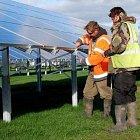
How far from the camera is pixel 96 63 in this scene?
8.60m

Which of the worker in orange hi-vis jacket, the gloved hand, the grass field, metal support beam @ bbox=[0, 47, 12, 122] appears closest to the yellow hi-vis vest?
the gloved hand

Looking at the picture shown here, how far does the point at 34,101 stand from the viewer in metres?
12.2

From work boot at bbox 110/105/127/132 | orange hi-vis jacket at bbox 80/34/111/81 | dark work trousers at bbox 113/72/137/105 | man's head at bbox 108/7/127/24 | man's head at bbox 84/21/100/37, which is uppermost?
man's head at bbox 108/7/127/24

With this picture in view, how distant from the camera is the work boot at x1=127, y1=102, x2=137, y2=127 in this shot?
7.89m

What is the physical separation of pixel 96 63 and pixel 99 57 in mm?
141

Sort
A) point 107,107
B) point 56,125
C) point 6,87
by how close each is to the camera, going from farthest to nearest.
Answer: point 107,107, point 6,87, point 56,125

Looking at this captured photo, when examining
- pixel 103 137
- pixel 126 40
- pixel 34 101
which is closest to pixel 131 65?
pixel 126 40

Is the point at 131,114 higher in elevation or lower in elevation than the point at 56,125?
higher

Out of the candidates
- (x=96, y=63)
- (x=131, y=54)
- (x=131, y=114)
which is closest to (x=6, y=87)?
(x=96, y=63)

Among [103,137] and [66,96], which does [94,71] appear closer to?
[103,137]

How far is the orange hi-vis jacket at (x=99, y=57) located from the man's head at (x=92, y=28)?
184 mm

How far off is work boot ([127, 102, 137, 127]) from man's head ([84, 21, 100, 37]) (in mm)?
1738

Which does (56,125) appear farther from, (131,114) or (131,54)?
(131,54)

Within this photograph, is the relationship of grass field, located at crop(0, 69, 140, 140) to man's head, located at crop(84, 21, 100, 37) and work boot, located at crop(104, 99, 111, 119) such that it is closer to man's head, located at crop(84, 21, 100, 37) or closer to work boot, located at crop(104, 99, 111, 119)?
work boot, located at crop(104, 99, 111, 119)
